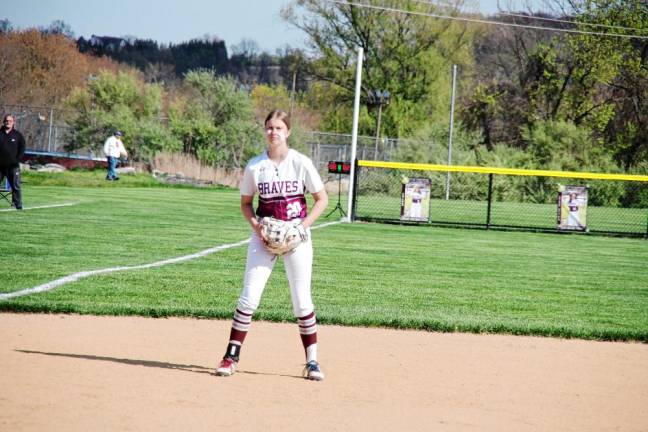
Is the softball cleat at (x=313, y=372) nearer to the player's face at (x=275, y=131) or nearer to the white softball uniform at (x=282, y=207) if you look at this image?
the white softball uniform at (x=282, y=207)

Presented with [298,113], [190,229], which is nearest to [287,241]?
[190,229]

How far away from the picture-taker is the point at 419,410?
5734 mm

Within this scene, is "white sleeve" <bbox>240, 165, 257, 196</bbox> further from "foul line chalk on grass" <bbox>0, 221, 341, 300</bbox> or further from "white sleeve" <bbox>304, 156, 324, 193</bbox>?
"foul line chalk on grass" <bbox>0, 221, 341, 300</bbox>

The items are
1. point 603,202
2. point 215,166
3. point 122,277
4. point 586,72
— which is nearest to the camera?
point 122,277

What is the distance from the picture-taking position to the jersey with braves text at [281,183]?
643cm

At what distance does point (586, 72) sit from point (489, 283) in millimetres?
44069

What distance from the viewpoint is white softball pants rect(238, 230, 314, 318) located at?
6.48 meters

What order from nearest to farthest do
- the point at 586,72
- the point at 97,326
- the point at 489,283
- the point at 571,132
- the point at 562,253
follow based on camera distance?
the point at 97,326, the point at 489,283, the point at 562,253, the point at 571,132, the point at 586,72

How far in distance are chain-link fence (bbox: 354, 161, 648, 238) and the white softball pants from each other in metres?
18.0

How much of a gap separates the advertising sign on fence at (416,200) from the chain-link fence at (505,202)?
0.07 metres

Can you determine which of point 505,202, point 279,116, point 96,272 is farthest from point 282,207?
point 505,202

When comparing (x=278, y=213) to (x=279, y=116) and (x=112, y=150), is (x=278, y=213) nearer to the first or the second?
(x=279, y=116)

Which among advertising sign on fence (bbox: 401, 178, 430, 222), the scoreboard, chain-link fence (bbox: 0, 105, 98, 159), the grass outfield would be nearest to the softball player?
the grass outfield

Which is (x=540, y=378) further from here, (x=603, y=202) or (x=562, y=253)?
(x=603, y=202)
